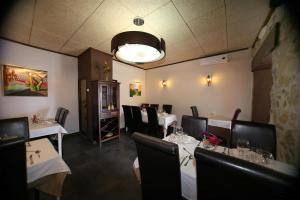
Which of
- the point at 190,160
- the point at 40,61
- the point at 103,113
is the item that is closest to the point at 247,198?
the point at 190,160

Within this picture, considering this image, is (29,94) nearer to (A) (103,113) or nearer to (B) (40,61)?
(B) (40,61)

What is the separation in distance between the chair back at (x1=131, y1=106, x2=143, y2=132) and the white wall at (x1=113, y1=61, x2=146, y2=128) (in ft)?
3.34

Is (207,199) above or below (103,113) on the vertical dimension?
below

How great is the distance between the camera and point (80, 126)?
3.91 meters

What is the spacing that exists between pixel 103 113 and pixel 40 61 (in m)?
2.13

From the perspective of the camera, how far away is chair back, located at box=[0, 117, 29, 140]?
152 centimetres

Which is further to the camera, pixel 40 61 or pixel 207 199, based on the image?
pixel 40 61

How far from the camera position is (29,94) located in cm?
302

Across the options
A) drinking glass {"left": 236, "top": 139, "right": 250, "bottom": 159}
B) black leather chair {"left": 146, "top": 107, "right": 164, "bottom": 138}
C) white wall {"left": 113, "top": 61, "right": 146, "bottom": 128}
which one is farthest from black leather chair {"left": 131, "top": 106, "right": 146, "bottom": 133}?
drinking glass {"left": 236, "top": 139, "right": 250, "bottom": 159}

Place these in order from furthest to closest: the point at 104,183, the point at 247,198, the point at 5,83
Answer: the point at 5,83 < the point at 104,183 < the point at 247,198

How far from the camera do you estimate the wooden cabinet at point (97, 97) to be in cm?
317

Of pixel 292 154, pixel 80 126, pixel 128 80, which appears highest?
pixel 128 80

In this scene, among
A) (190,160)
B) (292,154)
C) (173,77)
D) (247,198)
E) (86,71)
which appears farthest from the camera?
(173,77)

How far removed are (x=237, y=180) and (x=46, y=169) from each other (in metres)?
1.49
